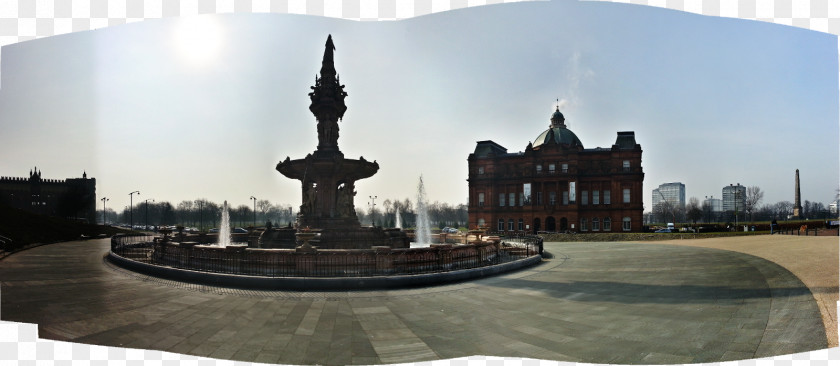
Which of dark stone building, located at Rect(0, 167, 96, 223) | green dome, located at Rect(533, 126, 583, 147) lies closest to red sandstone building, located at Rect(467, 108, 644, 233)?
green dome, located at Rect(533, 126, 583, 147)

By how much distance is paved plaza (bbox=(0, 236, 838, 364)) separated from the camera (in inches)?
170

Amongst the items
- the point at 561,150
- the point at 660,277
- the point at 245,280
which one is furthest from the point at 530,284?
the point at 561,150

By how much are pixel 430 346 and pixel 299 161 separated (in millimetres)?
12536

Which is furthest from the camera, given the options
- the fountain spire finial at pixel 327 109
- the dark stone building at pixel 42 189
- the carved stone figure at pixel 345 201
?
the fountain spire finial at pixel 327 109

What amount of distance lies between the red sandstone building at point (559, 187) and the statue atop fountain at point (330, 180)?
34.6 m

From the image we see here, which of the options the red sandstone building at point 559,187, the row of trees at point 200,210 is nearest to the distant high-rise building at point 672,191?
the row of trees at point 200,210

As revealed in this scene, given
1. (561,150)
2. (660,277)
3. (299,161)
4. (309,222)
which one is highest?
(561,150)

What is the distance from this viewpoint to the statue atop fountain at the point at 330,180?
15172 millimetres

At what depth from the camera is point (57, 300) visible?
7.38 m

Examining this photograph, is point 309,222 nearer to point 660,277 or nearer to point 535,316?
point 535,316

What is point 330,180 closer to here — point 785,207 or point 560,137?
point 785,207

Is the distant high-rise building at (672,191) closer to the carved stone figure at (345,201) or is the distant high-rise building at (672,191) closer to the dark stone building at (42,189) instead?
the dark stone building at (42,189)

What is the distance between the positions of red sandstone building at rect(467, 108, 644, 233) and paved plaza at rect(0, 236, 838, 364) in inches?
1690

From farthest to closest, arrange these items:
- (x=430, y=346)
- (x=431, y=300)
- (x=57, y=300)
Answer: (x=431, y=300)
(x=57, y=300)
(x=430, y=346)
